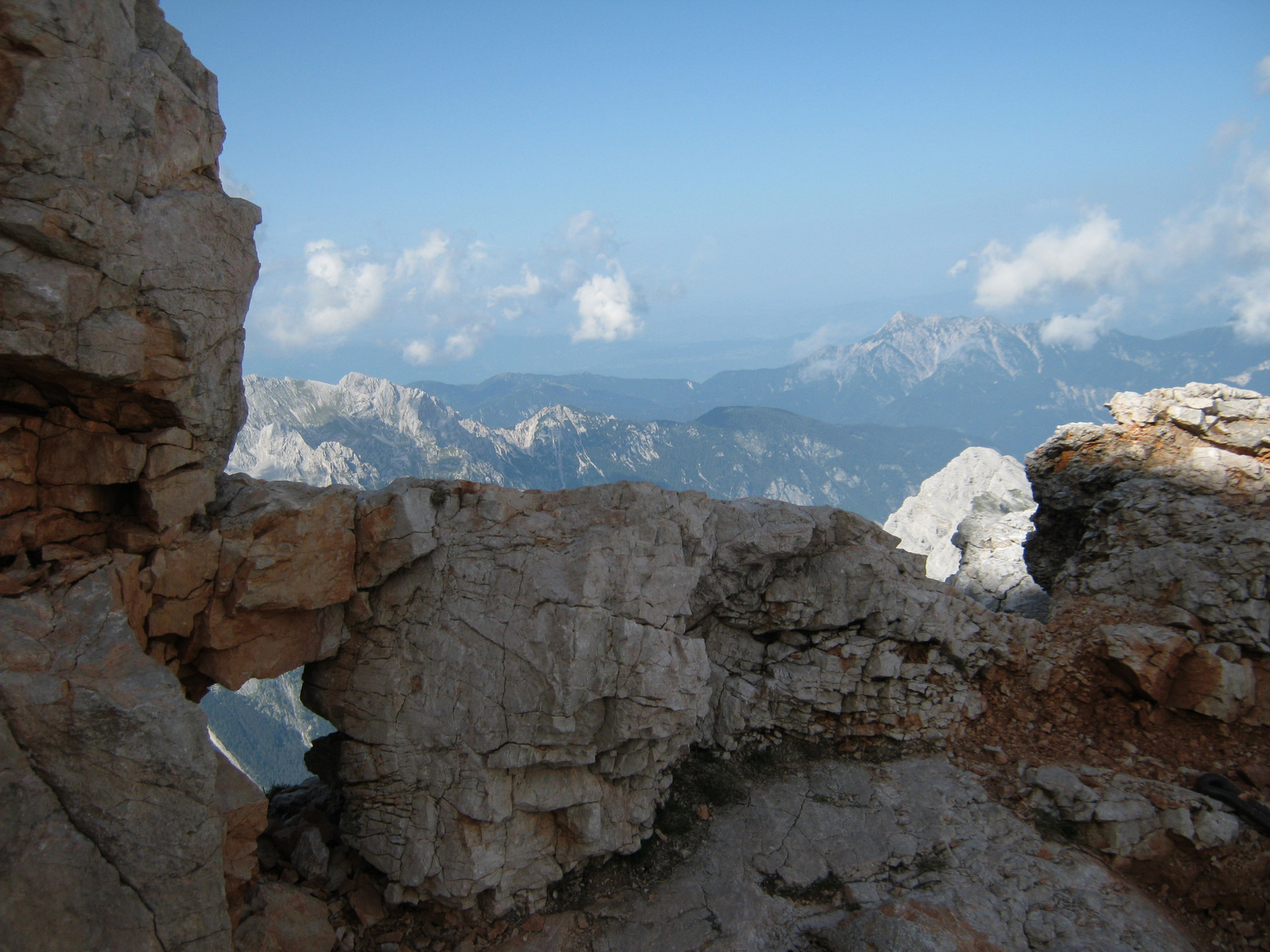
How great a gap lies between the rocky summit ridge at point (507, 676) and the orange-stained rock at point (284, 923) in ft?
0.21

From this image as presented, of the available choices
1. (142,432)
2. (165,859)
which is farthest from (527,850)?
(142,432)

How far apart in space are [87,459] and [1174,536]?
2500cm

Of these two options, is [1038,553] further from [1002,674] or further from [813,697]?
[813,697]

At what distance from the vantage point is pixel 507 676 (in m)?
13.8

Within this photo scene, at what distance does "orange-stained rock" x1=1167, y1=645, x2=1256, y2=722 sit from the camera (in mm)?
15516

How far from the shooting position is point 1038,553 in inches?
899

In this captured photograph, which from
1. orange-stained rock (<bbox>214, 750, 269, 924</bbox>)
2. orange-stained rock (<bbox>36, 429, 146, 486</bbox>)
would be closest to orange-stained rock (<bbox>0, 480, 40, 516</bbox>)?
orange-stained rock (<bbox>36, 429, 146, 486</bbox>)

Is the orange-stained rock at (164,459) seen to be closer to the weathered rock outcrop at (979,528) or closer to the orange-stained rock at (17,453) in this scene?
the orange-stained rock at (17,453)

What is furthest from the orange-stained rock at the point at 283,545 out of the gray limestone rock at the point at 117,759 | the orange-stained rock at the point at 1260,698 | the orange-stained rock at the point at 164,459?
the orange-stained rock at the point at 1260,698

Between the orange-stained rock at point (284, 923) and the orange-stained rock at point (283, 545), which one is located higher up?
the orange-stained rock at point (283, 545)

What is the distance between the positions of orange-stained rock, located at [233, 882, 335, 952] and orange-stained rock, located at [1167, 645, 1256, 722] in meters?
19.9

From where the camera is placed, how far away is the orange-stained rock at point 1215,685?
15.5 meters

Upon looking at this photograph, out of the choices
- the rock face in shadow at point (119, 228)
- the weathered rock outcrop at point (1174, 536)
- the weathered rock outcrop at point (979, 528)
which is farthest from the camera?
the weathered rock outcrop at point (979, 528)

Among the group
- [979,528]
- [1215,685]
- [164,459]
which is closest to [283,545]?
[164,459]
